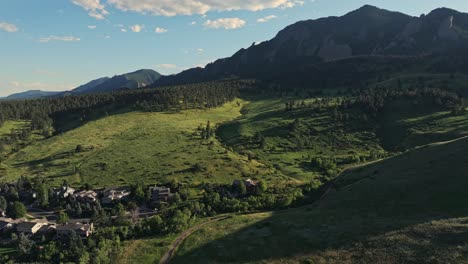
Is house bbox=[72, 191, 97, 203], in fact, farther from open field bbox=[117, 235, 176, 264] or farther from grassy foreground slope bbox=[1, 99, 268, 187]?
open field bbox=[117, 235, 176, 264]

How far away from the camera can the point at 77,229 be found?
3703 inches

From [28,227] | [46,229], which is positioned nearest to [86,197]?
[46,229]

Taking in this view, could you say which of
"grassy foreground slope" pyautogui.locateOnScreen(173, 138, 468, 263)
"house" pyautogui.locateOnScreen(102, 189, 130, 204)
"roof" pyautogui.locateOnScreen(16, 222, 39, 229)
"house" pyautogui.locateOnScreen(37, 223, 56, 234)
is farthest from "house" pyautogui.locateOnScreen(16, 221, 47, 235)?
"grassy foreground slope" pyautogui.locateOnScreen(173, 138, 468, 263)

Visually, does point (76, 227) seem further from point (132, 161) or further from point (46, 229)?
point (132, 161)

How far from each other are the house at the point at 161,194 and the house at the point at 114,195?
851cm

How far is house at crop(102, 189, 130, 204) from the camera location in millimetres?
117394

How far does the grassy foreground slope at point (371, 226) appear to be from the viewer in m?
58.7

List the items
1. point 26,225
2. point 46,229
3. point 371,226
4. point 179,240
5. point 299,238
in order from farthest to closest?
point 26,225 → point 46,229 → point 179,240 → point 299,238 → point 371,226

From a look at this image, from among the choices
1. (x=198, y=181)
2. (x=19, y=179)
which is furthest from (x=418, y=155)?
(x=19, y=179)

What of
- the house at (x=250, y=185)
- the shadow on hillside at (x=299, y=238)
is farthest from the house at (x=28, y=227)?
the house at (x=250, y=185)

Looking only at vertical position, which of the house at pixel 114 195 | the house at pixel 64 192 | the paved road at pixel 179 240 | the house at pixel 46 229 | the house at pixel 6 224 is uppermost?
the house at pixel 64 192

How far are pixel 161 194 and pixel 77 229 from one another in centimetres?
2921

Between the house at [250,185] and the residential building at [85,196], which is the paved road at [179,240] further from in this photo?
the residential building at [85,196]

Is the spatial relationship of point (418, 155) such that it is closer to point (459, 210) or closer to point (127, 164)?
point (459, 210)
